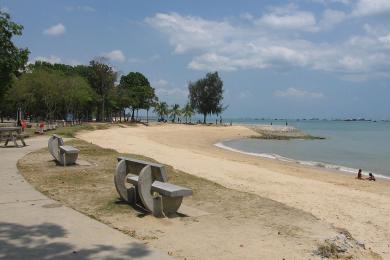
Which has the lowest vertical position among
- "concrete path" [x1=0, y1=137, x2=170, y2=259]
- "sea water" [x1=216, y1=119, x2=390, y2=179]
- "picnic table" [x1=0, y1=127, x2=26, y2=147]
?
"sea water" [x1=216, y1=119, x2=390, y2=179]

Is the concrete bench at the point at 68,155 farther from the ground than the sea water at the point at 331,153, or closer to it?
farther from the ground

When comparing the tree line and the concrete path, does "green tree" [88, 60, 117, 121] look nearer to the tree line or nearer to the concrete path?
the tree line

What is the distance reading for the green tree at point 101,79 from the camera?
7994 centimetres

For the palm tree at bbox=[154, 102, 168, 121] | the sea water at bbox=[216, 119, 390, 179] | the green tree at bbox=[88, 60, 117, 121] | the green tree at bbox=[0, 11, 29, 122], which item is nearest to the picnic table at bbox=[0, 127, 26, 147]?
the green tree at bbox=[0, 11, 29, 122]

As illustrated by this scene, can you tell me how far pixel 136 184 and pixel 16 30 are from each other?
1863 centimetres

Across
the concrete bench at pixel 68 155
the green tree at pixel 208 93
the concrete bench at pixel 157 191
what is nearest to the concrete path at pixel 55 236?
the concrete bench at pixel 157 191

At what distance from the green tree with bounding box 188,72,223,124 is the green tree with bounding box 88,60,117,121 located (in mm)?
36088

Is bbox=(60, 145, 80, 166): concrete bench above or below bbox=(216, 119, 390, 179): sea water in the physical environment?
above

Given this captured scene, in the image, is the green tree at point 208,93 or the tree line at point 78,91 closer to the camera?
the tree line at point 78,91

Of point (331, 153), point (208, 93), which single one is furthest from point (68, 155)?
point (208, 93)

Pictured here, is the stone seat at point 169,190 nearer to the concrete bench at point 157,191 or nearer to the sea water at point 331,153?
the concrete bench at point 157,191

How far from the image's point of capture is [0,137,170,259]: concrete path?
5.67 m

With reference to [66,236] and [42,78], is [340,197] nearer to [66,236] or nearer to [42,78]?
[66,236]

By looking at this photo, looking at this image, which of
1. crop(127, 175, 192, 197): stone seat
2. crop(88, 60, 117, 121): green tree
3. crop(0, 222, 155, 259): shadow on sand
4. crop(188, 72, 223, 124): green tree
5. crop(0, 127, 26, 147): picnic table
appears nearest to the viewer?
crop(0, 222, 155, 259): shadow on sand
